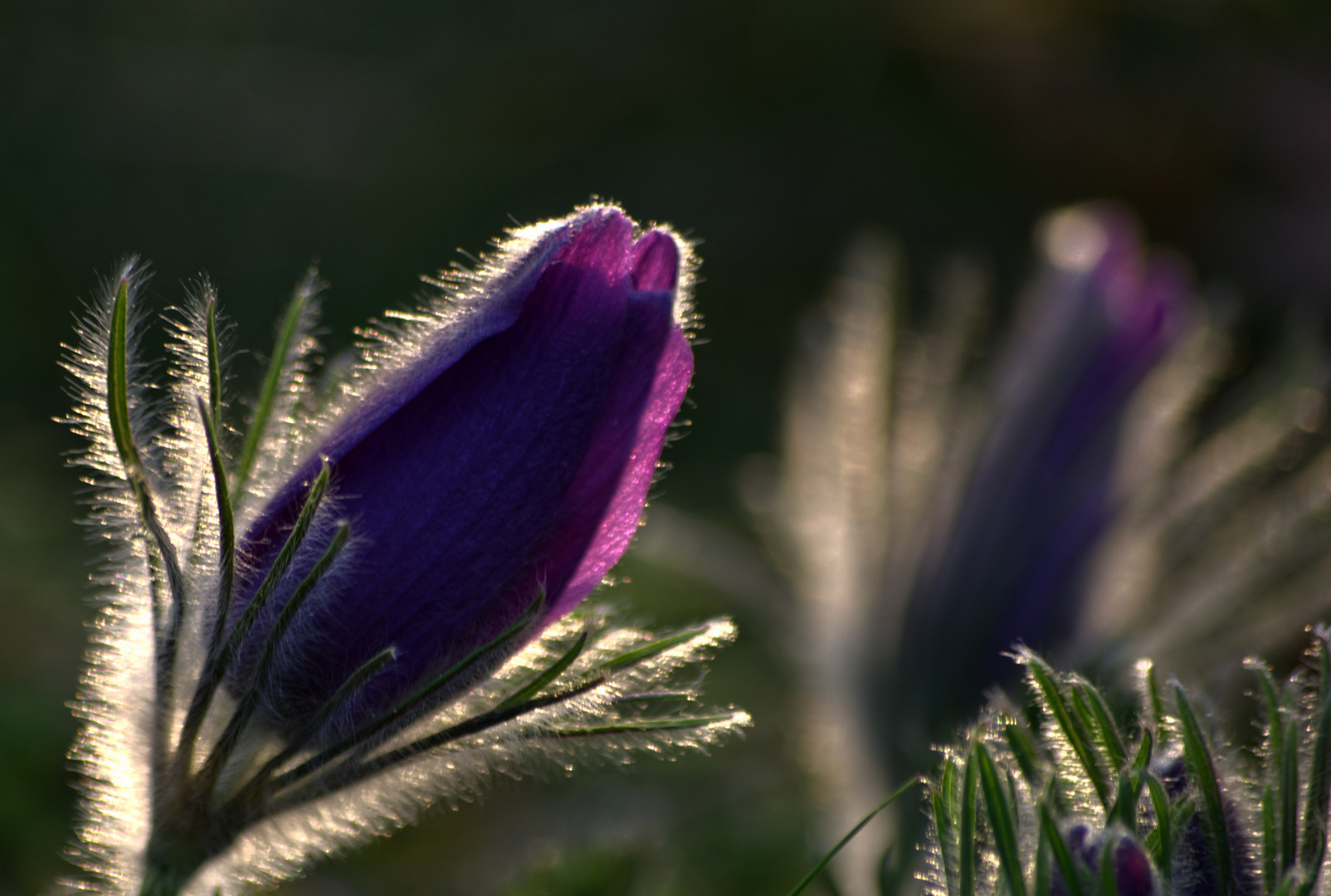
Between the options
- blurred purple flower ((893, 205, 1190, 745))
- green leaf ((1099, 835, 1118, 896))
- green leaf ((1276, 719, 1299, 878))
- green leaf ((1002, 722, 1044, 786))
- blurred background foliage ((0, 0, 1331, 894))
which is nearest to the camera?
green leaf ((1099, 835, 1118, 896))

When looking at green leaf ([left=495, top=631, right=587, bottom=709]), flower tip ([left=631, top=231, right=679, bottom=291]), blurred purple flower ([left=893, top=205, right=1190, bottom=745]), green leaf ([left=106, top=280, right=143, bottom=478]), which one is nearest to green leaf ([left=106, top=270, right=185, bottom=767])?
green leaf ([left=106, top=280, right=143, bottom=478])

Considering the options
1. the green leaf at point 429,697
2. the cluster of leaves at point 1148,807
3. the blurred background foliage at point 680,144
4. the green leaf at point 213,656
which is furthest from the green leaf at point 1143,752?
the blurred background foliage at point 680,144

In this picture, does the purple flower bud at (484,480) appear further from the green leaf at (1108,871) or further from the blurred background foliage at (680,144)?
the blurred background foliage at (680,144)

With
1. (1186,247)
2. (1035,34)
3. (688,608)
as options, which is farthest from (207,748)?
(1035,34)

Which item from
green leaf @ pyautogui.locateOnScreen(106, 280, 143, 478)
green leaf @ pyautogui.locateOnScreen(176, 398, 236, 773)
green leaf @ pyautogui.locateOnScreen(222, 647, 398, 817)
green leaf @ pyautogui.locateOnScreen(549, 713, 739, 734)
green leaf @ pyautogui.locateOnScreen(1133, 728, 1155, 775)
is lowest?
green leaf @ pyautogui.locateOnScreen(1133, 728, 1155, 775)

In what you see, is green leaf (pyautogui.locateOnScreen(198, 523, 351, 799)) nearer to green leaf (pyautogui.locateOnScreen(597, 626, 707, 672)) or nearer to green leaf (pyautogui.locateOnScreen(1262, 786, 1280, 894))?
green leaf (pyautogui.locateOnScreen(597, 626, 707, 672))

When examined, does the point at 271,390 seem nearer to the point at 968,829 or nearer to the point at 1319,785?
the point at 968,829
